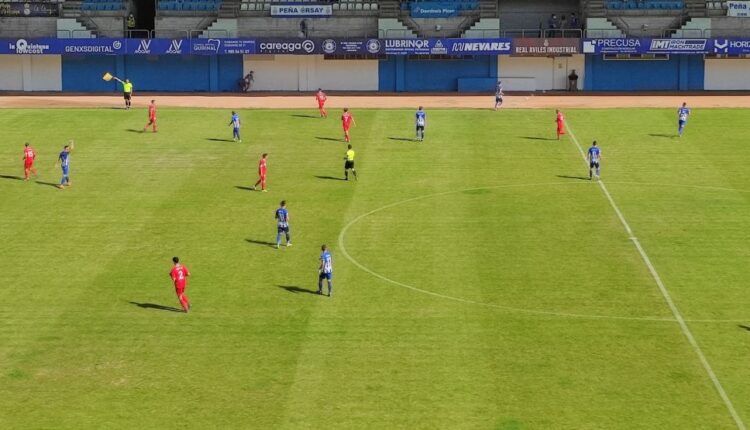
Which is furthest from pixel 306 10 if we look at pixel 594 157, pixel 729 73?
pixel 594 157

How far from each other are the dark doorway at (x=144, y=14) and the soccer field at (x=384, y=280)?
70.7 ft

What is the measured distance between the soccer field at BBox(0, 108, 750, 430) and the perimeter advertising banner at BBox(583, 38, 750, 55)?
12331 mm

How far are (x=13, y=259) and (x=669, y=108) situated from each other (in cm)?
4372

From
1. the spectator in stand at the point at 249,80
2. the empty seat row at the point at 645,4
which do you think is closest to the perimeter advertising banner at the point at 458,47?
the empty seat row at the point at 645,4

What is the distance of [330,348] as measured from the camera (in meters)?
39.6

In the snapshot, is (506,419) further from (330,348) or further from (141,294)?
(141,294)

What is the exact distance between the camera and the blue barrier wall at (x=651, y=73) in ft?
289

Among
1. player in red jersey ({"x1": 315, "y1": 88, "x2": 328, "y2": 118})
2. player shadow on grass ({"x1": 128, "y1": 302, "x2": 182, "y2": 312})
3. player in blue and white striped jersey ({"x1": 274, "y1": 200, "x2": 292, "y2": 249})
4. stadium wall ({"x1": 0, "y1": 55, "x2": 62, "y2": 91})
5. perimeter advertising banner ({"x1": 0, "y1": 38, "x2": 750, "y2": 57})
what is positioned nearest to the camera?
player shadow on grass ({"x1": 128, "y1": 302, "x2": 182, "y2": 312})

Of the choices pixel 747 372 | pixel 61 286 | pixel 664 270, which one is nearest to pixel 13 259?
pixel 61 286

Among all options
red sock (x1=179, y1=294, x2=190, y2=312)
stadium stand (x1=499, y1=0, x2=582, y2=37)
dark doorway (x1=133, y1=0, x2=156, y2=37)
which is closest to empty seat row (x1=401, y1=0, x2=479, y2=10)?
stadium stand (x1=499, y1=0, x2=582, y2=37)

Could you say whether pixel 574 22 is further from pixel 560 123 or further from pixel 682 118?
pixel 560 123

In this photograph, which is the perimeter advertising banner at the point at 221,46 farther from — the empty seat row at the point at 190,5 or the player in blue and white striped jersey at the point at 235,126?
the player in blue and white striped jersey at the point at 235,126

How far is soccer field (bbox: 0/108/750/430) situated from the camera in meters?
35.7

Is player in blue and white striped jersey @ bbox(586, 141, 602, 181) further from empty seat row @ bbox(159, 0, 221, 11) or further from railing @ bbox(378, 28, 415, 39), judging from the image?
empty seat row @ bbox(159, 0, 221, 11)
